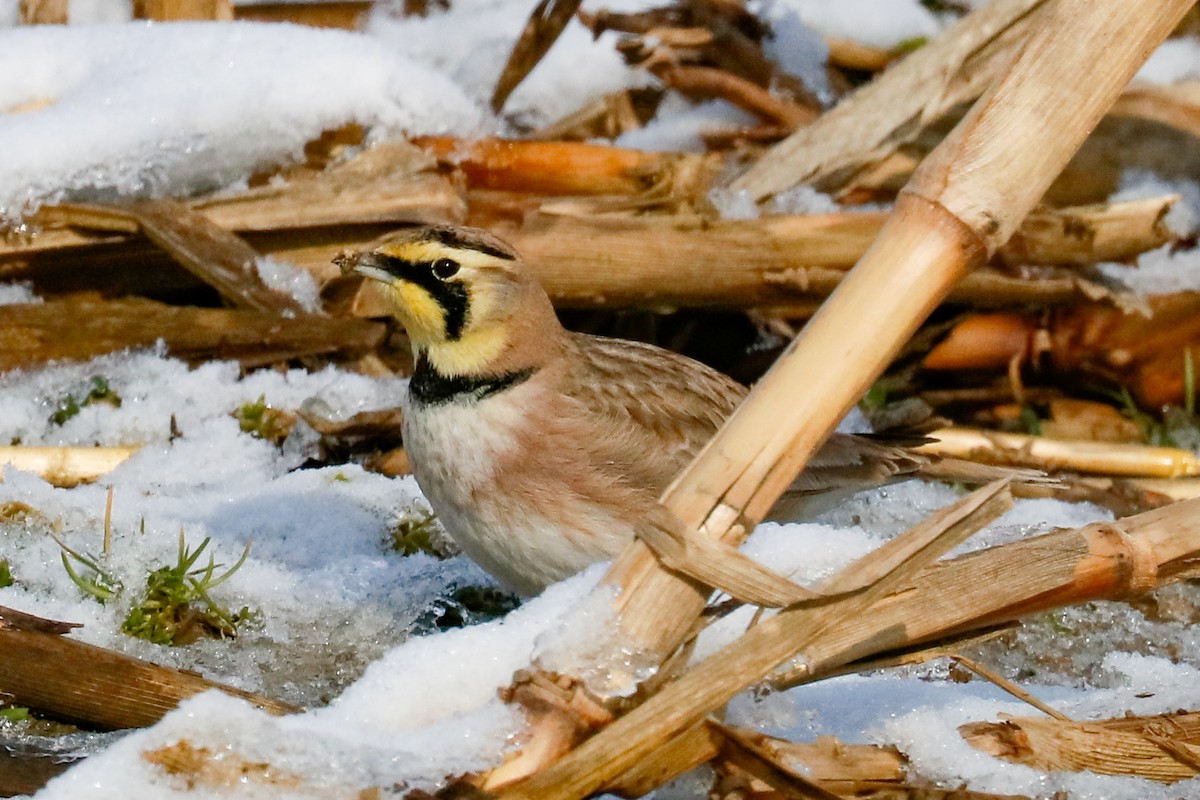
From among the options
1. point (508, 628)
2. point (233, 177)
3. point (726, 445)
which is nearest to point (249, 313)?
point (233, 177)

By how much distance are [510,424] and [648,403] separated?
52cm

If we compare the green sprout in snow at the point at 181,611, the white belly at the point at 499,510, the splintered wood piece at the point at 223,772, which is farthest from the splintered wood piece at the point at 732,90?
the splintered wood piece at the point at 223,772

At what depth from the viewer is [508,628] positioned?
119 inches

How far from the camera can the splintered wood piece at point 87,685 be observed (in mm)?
3252

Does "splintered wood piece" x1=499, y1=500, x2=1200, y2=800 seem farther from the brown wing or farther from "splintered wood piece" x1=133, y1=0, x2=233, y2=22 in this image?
"splintered wood piece" x1=133, y1=0, x2=233, y2=22

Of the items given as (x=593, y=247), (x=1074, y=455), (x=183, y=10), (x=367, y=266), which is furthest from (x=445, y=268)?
(x=183, y=10)

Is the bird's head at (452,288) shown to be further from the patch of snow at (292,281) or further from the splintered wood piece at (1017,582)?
the patch of snow at (292,281)

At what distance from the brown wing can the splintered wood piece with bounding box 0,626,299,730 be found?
1.34 meters

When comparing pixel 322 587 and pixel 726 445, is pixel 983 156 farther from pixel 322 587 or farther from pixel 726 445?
pixel 322 587

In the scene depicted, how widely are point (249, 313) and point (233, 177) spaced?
0.74 metres

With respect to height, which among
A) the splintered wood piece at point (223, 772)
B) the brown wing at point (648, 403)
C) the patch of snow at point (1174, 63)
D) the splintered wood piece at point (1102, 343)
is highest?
the patch of snow at point (1174, 63)

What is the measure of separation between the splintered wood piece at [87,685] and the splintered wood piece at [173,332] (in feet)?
8.68

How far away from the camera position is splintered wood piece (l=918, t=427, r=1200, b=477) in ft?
19.6

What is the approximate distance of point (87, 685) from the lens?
3262 mm
